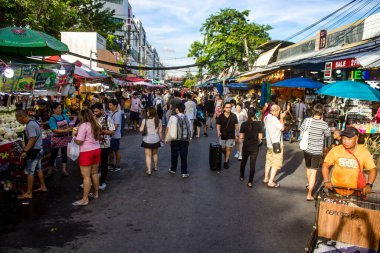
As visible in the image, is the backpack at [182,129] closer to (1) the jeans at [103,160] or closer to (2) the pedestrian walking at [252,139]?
(2) the pedestrian walking at [252,139]

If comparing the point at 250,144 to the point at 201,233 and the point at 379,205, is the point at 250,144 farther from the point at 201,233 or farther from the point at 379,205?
the point at 379,205

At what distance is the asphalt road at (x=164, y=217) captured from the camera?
4.53 m

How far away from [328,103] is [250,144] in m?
8.29

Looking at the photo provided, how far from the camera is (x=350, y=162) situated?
4.30m

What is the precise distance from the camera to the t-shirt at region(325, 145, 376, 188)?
4232 millimetres

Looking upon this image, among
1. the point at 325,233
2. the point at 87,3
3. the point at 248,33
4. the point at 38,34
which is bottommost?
the point at 325,233

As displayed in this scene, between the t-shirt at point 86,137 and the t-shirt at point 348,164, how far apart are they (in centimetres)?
394

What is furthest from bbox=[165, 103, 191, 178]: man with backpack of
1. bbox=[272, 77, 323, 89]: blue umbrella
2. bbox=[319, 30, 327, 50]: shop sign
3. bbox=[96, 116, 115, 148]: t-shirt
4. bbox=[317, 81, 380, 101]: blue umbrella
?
bbox=[319, 30, 327, 50]: shop sign

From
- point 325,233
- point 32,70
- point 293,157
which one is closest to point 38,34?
point 32,70

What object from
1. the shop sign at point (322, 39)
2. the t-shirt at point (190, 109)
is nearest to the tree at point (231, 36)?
the shop sign at point (322, 39)

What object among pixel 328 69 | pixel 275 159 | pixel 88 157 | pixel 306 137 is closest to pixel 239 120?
pixel 275 159

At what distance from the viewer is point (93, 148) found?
5.98m

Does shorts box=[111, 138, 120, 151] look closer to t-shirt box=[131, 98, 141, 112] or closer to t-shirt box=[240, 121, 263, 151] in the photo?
t-shirt box=[240, 121, 263, 151]

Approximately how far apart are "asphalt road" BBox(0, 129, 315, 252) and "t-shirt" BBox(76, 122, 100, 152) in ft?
3.48
